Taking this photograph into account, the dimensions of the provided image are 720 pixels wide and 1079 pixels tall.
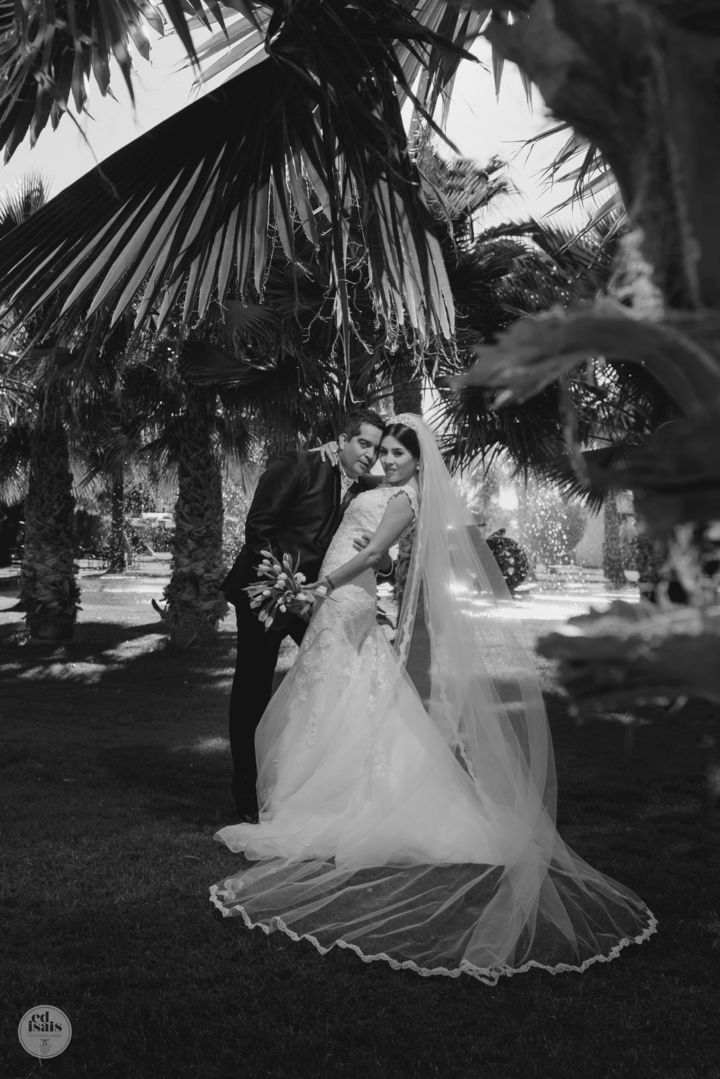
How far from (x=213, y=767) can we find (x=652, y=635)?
592 centimetres

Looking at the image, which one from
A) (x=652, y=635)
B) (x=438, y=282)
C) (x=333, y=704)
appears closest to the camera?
(x=652, y=635)

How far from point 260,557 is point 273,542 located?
14 centimetres

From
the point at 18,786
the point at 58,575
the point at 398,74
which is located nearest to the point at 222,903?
the point at 18,786

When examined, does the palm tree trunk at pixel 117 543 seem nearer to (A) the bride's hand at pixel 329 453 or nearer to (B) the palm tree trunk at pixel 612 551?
(B) the palm tree trunk at pixel 612 551

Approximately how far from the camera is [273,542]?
5.02 metres

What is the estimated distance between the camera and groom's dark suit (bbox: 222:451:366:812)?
4.83m

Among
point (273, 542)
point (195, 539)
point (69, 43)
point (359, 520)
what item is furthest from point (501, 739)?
point (195, 539)

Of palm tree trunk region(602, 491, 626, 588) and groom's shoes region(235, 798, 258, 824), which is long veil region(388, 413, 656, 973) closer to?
groom's shoes region(235, 798, 258, 824)

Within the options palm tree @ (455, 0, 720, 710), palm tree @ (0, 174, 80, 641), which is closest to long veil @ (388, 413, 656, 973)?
palm tree @ (455, 0, 720, 710)

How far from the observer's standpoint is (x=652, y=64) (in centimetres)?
49

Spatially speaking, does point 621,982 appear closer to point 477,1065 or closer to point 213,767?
point 477,1065

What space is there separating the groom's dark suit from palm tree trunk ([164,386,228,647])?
271 inches

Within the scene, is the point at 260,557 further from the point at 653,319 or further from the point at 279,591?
the point at 653,319

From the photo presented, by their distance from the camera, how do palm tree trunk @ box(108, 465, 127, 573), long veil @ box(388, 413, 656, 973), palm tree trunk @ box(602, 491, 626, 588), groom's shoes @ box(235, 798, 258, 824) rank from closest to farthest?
long veil @ box(388, 413, 656, 973), groom's shoes @ box(235, 798, 258, 824), palm tree trunk @ box(108, 465, 127, 573), palm tree trunk @ box(602, 491, 626, 588)
